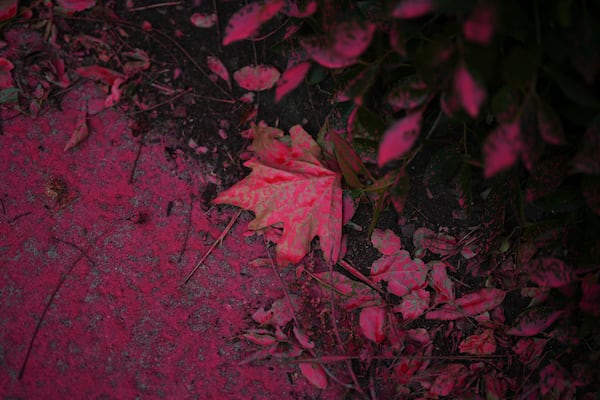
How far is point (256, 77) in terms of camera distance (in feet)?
4.59

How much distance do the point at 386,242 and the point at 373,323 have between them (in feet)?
0.80

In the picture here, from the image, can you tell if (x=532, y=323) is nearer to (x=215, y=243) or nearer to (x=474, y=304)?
(x=474, y=304)

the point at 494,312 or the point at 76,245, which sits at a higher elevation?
the point at 76,245

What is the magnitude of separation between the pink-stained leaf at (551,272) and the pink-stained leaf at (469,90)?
58cm

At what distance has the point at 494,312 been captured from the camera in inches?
54.8

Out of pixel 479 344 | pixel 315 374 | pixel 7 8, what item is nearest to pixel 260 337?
pixel 315 374

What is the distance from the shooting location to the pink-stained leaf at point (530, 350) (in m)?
1.36

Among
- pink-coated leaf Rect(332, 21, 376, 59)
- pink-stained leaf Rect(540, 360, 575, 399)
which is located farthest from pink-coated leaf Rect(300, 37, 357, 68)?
pink-stained leaf Rect(540, 360, 575, 399)

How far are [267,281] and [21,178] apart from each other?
0.82 m

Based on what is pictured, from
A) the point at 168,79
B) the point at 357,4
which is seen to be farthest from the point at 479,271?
the point at 168,79

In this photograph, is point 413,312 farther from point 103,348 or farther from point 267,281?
point 103,348

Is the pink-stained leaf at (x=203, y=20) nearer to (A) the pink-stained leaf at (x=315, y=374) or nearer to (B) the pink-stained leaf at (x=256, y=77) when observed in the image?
(B) the pink-stained leaf at (x=256, y=77)

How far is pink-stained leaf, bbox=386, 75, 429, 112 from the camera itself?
1005 mm

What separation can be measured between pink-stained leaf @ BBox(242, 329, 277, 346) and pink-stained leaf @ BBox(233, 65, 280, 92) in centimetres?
73
